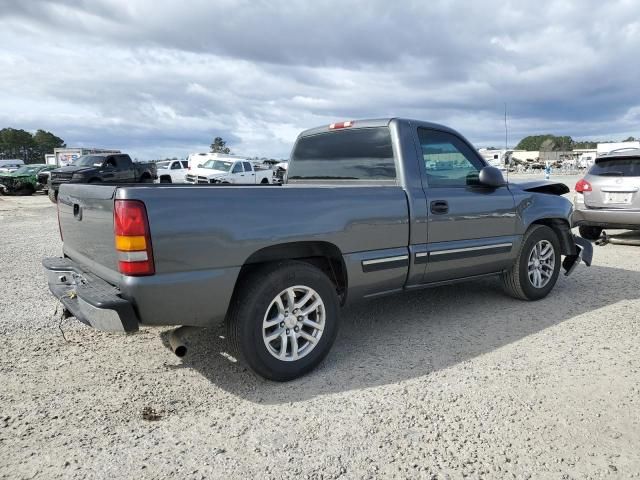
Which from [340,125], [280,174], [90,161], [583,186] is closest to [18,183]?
[90,161]

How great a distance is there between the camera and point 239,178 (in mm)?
24516

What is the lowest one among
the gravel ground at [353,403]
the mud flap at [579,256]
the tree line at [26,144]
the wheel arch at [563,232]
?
the gravel ground at [353,403]

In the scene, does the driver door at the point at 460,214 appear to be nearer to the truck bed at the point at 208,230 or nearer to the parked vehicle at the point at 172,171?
the truck bed at the point at 208,230

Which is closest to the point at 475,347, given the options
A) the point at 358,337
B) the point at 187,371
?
the point at 358,337

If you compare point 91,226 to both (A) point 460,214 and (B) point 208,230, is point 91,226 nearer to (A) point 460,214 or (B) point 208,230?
(B) point 208,230

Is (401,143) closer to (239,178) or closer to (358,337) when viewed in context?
(358,337)

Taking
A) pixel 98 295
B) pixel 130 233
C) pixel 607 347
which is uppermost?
pixel 130 233

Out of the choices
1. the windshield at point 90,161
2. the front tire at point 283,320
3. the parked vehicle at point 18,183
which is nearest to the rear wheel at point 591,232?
the front tire at point 283,320

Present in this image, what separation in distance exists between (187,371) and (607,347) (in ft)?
10.7

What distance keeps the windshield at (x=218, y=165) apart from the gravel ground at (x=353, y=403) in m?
20.6

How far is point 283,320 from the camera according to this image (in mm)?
3203

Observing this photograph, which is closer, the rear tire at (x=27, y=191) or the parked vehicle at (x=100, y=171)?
the parked vehicle at (x=100, y=171)

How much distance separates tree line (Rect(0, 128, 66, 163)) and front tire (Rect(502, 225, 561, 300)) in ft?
378

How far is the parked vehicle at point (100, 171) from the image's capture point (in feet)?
58.0
